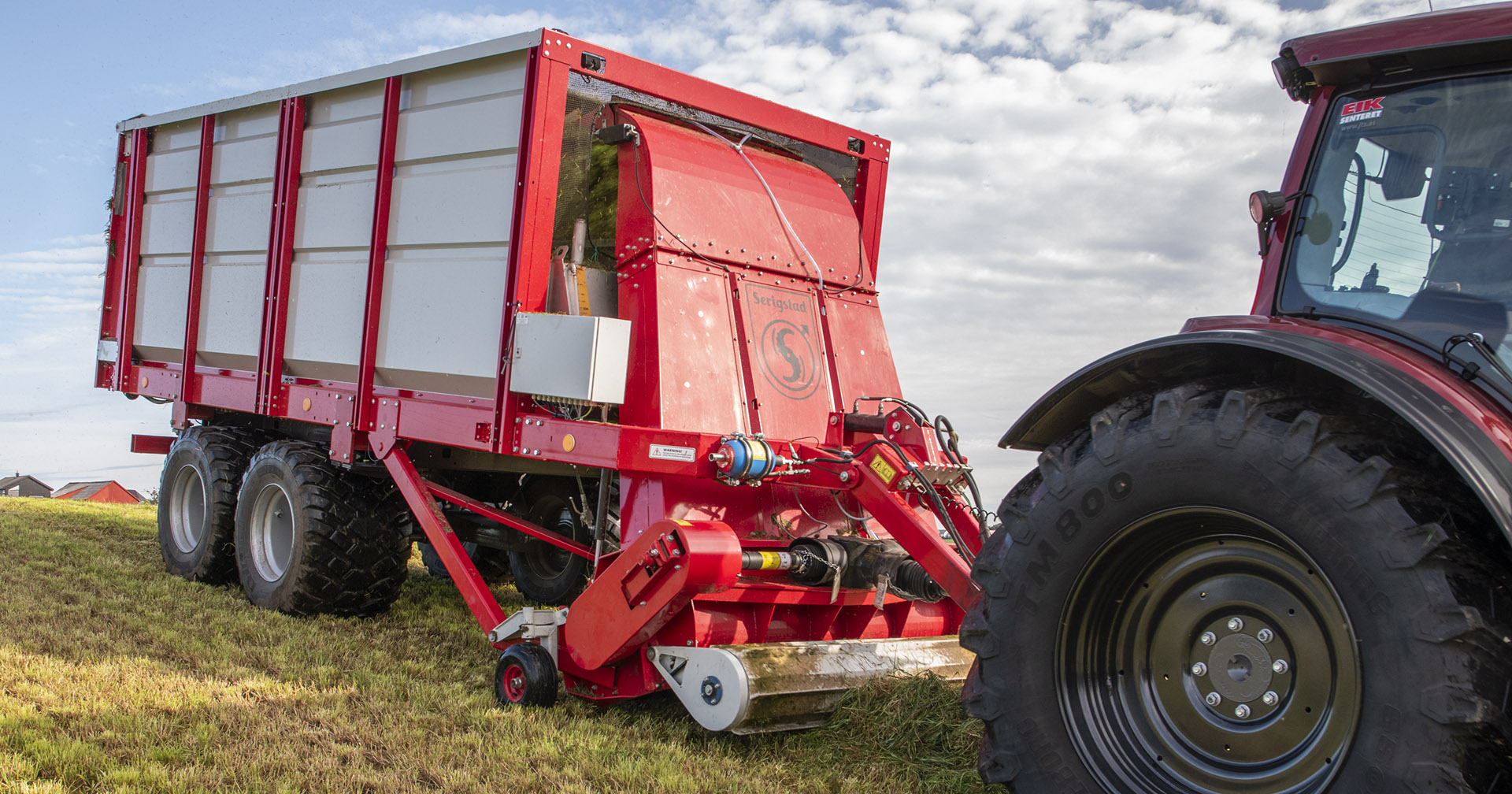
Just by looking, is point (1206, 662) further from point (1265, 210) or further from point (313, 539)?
point (313, 539)

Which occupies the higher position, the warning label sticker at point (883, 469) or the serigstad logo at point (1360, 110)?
the serigstad logo at point (1360, 110)

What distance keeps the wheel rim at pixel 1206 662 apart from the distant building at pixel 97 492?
1379 centimetres

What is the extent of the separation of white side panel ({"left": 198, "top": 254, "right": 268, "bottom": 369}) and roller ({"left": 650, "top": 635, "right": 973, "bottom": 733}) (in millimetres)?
4069

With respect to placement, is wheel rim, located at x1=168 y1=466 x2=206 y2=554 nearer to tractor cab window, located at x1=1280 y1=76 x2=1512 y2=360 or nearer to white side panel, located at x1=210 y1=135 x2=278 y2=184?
white side panel, located at x1=210 y1=135 x2=278 y2=184

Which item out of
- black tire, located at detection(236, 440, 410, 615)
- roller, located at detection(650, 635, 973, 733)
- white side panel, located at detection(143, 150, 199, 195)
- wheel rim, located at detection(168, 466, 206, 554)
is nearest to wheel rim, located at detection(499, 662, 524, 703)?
roller, located at detection(650, 635, 973, 733)

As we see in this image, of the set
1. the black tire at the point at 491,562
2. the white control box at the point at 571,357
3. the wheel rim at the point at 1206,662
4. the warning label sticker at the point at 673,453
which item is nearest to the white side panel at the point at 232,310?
the black tire at the point at 491,562

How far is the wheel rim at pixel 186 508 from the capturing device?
25.1 feet

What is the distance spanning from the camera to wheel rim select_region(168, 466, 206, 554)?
7641mm

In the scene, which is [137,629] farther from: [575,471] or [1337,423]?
[1337,423]

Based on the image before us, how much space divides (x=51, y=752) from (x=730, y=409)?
2.88 metres

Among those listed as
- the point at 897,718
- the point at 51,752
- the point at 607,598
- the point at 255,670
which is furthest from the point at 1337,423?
the point at 255,670

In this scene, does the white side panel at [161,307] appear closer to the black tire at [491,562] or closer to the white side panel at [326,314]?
the white side panel at [326,314]

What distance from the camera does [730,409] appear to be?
16.9ft

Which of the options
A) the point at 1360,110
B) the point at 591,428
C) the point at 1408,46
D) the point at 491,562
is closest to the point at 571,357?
the point at 591,428
